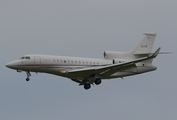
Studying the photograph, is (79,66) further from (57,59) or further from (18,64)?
(18,64)

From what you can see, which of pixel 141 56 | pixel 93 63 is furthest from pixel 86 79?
pixel 141 56

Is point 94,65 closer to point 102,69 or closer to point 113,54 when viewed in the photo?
point 102,69

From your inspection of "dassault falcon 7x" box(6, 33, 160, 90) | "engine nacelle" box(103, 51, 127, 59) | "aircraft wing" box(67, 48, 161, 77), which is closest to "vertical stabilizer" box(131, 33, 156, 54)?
"dassault falcon 7x" box(6, 33, 160, 90)

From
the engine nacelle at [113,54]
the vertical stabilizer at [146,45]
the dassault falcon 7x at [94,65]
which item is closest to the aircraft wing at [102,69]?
the dassault falcon 7x at [94,65]

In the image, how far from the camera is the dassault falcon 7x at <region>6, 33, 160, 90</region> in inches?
1988

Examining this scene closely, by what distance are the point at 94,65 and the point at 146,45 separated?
6.37 m

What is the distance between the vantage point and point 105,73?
53156 mm

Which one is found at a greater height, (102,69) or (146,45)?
(146,45)

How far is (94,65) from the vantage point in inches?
2094

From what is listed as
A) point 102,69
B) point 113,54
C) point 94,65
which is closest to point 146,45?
point 113,54

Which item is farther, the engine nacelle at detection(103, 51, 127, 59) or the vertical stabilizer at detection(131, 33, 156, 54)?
the vertical stabilizer at detection(131, 33, 156, 54)

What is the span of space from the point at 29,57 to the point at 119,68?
834cm

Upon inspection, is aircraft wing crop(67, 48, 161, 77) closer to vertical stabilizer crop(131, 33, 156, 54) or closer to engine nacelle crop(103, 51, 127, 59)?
engine nacelle crop(103, 51, 127, 59)

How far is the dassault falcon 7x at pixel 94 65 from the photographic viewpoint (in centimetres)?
5050
